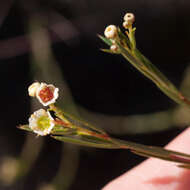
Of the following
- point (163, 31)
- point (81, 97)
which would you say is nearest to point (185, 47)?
point (163, 31)

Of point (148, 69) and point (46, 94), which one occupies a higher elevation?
point (46, 94)

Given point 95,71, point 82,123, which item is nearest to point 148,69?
point 82,123

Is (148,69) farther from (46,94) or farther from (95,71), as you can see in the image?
(95,71)

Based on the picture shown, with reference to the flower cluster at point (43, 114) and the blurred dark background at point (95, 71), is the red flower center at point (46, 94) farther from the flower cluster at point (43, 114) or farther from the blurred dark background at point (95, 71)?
the blurred dark background at point (95, 71)

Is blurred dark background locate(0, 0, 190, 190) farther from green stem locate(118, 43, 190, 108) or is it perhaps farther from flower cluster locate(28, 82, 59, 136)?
flower cluster locate(28, 82, 59, 136)

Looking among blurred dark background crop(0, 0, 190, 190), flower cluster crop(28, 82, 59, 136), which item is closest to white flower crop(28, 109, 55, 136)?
flower cluster crop(28, 82, 59, 136)

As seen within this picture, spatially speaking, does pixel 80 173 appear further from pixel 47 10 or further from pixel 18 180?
pixel 47 10

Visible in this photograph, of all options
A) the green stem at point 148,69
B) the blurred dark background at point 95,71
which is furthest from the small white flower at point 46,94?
the blurred dark background at point 95,71

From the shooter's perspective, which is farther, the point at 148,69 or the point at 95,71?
the point at 95,71
